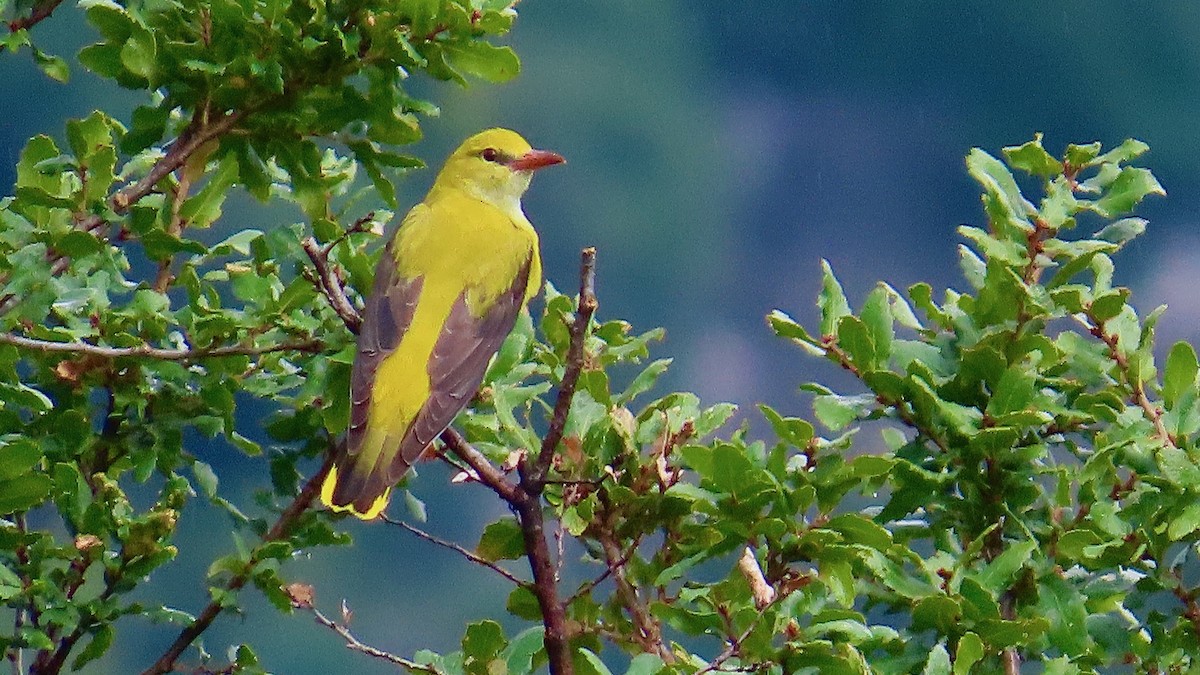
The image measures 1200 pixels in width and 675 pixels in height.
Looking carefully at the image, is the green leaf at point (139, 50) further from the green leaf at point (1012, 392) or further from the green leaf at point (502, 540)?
the green leaf at point (1012, 392)

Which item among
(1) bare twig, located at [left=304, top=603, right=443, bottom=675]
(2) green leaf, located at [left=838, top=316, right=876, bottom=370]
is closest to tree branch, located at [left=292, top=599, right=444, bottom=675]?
(1) bare twig, located at [left=304, top=603, right=443, bottom=675]

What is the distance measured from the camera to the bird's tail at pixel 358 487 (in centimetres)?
238

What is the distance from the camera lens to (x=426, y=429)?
93.5 inches

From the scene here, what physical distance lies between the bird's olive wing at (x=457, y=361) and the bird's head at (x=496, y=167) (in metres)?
0.46

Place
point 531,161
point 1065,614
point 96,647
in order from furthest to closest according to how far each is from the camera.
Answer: point 531,161
point 96,647
point 1065,614

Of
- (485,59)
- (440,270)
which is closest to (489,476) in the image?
(485,59)

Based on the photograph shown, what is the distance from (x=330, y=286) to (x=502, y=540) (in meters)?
0.45

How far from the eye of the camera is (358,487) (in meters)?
2.41

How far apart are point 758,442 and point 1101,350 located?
53 cm

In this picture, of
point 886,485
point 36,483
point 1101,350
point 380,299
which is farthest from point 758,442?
point 36,483

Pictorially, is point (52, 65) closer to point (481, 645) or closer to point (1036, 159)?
point (481, 645)

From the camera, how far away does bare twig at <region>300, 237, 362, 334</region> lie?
7.18ft

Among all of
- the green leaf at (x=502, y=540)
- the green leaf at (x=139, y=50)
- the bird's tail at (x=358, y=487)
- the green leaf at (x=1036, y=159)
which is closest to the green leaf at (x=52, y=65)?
the green leaf at (x=139, y=50)

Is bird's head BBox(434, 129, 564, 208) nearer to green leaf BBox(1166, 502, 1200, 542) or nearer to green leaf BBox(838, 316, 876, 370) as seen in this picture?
green leaf BBox(838, 316, 876, 370)
